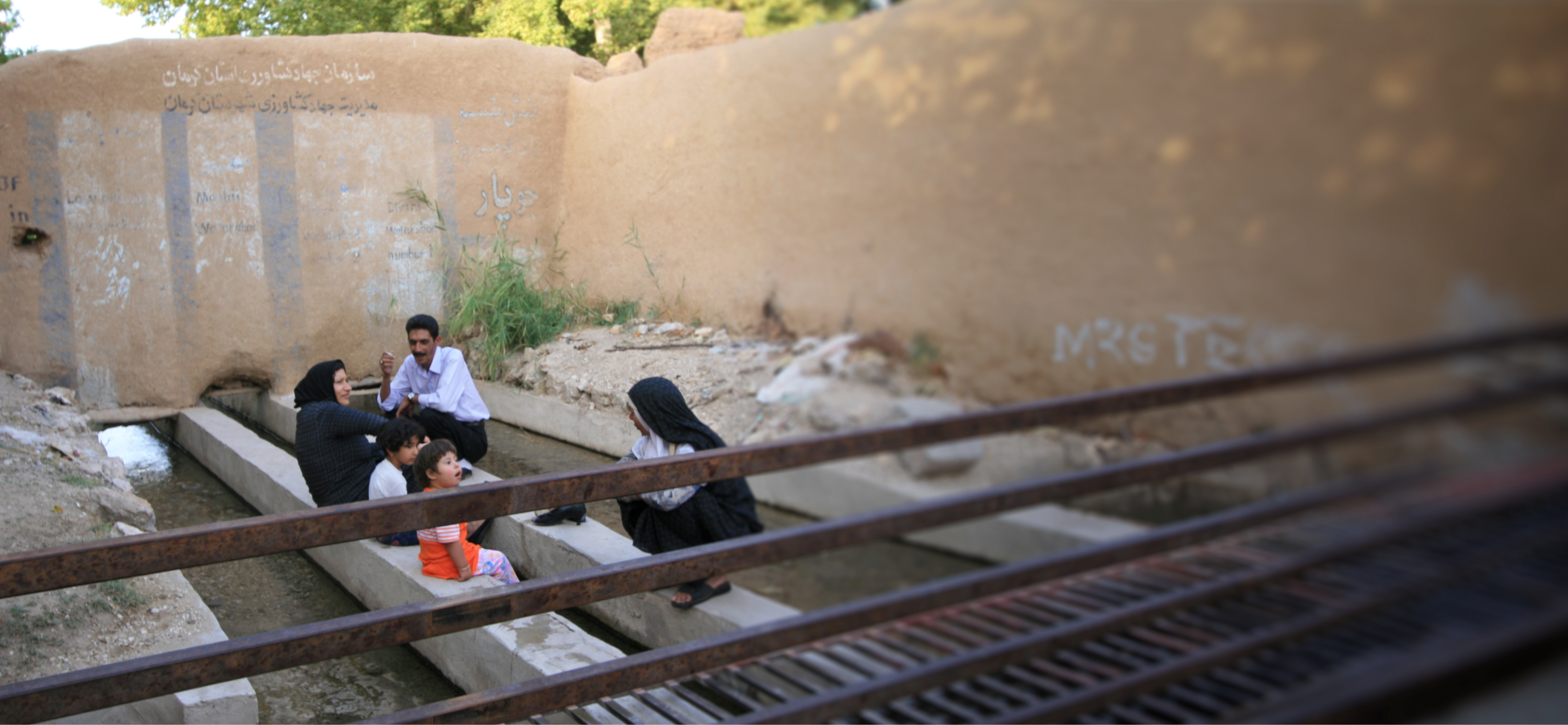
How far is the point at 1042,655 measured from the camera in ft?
4.40

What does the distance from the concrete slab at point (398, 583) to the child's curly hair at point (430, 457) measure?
27cm

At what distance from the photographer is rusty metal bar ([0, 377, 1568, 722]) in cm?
84

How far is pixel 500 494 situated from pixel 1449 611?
1.63 metres

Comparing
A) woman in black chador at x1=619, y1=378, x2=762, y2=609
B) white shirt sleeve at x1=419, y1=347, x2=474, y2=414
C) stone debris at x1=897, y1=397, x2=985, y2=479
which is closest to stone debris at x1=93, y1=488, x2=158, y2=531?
woman in black chador at x1=619, y1=378, x2=762, y2=609

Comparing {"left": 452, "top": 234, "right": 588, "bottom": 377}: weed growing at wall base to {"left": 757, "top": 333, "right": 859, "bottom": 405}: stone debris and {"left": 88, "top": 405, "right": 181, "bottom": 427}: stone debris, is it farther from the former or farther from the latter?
{"left": 88, "top": 405, "right": 181, "bottom": 427}: stone debris

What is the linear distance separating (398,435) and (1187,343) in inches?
68.8

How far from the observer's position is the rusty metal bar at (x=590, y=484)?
2.56 feet

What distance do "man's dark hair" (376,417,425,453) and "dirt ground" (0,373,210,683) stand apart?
1.77 ft

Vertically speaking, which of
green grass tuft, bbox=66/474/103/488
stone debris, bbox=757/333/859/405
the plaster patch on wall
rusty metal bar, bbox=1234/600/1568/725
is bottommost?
green grass tuft, bbox=66/474/103/488

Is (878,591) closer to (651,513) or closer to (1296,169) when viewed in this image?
(651,513)

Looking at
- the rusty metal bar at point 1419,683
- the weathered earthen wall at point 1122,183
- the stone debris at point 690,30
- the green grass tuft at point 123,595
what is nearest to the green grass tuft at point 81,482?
the green grass tuft at point 123,595

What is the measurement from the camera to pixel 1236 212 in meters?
0.76

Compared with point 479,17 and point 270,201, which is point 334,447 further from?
point 479,17

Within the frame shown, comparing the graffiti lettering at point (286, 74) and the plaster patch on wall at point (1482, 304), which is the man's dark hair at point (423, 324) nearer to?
the graffiti lettering at point (286, 74)
